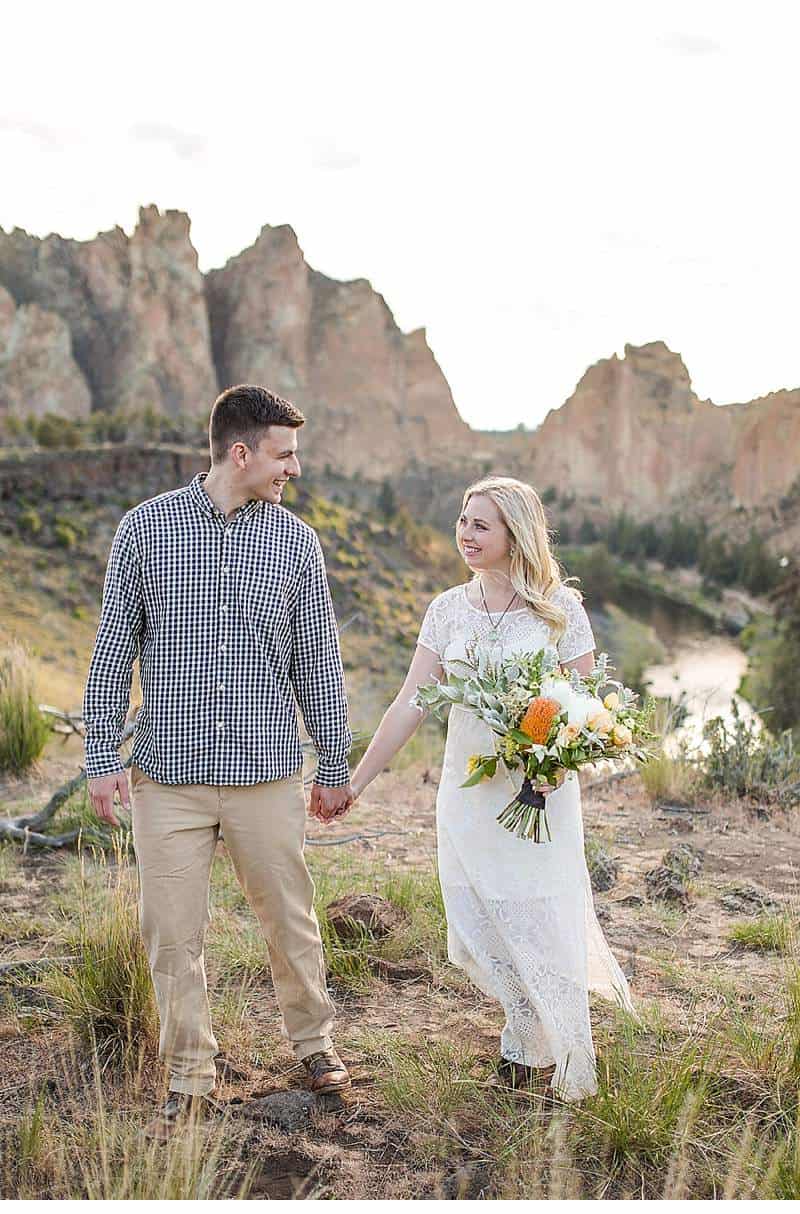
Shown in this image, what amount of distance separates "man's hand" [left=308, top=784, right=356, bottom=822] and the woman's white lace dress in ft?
1.07

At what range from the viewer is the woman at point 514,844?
326 centimetres

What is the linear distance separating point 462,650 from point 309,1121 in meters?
1.43

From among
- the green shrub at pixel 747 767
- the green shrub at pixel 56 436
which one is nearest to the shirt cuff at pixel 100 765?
the green shrub at pixel 747 767

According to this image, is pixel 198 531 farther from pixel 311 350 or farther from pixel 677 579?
pixel 311 350

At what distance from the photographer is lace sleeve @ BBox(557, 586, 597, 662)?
3531mm

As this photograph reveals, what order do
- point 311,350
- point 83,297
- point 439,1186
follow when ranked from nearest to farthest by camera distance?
point 439,1186 → point 83,297 → point 311,350

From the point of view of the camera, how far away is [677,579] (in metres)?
83.2

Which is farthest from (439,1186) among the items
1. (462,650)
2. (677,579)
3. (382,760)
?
(677,579)

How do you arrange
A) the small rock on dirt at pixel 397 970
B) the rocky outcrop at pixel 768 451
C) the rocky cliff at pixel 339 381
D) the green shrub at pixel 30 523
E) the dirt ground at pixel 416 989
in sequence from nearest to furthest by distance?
the dirt ground at pixel 416 989 < the small rock on dirt at pixel 397 970 < the green shrub at pixel 30 523 < the rocky cliff at pixel 339 381 < the rocky outcrop at pixel 768 451

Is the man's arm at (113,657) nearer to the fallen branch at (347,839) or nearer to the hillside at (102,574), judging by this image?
the fallen branch at (347,839)

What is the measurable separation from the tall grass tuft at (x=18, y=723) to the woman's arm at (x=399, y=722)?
4511 millimetres

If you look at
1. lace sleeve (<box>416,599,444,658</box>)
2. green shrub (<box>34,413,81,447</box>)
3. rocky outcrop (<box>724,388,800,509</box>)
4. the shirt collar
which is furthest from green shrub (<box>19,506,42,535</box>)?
rocky outcrop (<box>724,388,800,509</box>)

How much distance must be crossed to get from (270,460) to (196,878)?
3.91 ft

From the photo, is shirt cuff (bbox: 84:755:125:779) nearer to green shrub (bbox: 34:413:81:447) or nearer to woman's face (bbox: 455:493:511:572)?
woman's face (bbox: 455:493:511:572)
